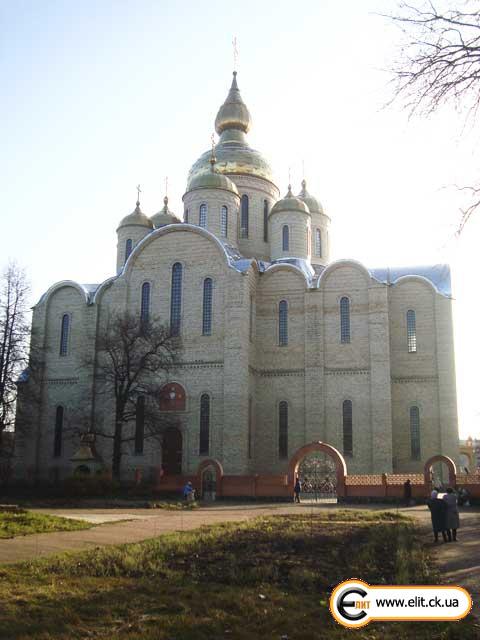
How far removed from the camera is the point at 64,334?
3400 centimetres

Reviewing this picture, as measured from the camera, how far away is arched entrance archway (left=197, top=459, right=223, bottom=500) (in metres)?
26.8

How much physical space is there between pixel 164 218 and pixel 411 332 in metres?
15.5

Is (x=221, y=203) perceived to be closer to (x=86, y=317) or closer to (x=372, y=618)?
(x=86, y=317)

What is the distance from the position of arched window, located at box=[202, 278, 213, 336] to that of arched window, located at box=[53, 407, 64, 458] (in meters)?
7.90

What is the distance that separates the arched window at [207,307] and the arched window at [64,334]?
7015mm

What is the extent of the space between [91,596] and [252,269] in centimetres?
2495

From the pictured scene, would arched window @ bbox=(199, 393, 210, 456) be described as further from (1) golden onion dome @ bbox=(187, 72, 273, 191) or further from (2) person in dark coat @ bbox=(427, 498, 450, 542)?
(2) person in dark coat @ bbox=(427, 498, 450, 542)

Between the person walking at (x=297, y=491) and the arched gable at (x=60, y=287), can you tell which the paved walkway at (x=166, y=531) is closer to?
the person walking at (x=297, y=491)

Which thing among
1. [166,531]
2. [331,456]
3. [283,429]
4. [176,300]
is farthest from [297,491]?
[166,531]

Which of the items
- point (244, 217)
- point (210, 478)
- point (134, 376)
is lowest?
point (210, 478)

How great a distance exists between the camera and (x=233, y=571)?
946 cm

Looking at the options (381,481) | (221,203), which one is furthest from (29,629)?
(221,203)

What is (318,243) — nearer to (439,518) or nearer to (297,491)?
(297,491)

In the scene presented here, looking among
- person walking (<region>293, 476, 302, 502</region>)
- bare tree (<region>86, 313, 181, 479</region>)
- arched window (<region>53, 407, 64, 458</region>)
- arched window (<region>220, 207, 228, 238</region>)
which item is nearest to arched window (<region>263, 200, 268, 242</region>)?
arched window (<region>220, 207, 228, 238</region>)
